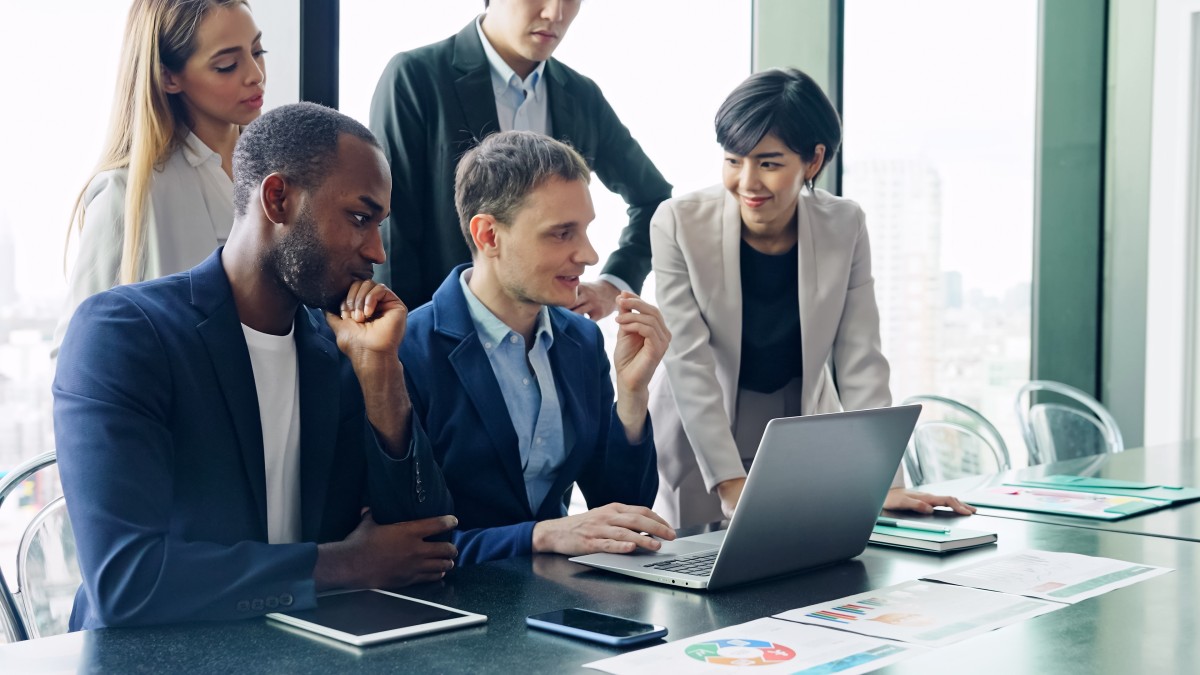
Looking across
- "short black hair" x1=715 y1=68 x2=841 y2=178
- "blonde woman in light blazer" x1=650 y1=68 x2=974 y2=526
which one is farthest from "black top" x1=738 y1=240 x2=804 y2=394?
"short black hair" x1=715 y1=68 x2=841 y2=178

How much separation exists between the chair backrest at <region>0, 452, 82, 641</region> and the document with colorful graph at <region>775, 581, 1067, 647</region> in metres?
1.03

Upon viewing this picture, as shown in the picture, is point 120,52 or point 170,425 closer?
point 170,425

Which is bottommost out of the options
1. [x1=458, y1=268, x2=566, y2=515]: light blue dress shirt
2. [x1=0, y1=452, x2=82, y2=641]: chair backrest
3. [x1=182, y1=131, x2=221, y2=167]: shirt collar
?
[x1=0, y1=452, x2=82, y2=641]: chair backrest

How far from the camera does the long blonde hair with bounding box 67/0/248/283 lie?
6.47ft

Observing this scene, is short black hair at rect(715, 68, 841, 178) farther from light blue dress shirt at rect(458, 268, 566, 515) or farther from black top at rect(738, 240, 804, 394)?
light blue dress shirt at rect(458, 268, 566, 515)

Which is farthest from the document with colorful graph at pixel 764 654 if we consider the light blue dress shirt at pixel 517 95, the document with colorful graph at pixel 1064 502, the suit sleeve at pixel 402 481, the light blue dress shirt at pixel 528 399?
the light blue dress shirt at pixel 517 95

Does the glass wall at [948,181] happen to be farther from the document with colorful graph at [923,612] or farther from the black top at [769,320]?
the document with colorful graph at [923,612]

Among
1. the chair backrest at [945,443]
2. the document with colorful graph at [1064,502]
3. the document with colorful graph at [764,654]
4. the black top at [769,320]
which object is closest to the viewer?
the document with colorful graph at [764,654]

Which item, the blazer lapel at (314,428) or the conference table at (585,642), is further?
the blazer lapel at (314,428)

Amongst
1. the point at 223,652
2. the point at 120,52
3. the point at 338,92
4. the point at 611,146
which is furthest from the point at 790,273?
the point at 223,652

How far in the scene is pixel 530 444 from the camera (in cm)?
201

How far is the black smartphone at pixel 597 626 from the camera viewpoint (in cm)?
122

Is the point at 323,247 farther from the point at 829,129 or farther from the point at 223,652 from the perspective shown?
the point at 829,129

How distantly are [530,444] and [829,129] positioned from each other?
3.23 feet
